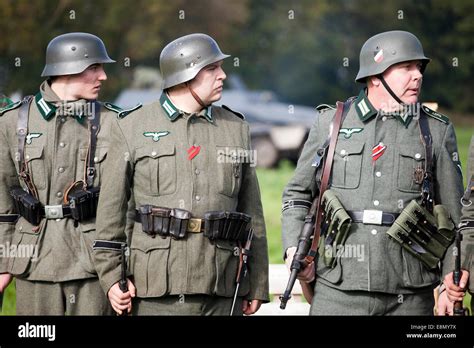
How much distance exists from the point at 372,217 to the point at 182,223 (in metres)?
1.03

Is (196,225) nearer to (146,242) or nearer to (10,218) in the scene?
(146,242)

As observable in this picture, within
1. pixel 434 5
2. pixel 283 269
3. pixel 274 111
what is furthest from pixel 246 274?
pixel 434 5

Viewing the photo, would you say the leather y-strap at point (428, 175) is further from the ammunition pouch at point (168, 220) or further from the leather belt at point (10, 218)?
the leather belt at point (10, 218)

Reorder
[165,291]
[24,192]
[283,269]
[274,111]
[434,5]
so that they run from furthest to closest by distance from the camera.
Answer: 1. [434,5]
2. [274,111]
3. [283,269]
4. [24,192]
5. [165,291]

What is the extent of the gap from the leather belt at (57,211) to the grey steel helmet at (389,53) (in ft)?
6.38

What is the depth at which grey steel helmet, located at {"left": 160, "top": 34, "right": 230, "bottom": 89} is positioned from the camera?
22.0ft

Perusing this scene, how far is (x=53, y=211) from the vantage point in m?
7.35

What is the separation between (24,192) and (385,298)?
2.33 m

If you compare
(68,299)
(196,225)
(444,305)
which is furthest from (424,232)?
(68,299)

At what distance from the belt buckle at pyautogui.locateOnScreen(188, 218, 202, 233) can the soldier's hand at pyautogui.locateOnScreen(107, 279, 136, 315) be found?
0.46 m

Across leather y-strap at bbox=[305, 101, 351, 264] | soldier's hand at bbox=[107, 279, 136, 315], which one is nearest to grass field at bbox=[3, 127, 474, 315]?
soldier's hand at bbox=[107, 279, 136, 315]

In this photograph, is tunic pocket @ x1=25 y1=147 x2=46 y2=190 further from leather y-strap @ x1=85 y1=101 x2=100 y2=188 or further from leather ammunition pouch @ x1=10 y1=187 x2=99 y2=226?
leather y-strap @ x1=85 y1=101 x2=100 y2=188

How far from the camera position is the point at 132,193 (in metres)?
6.76
